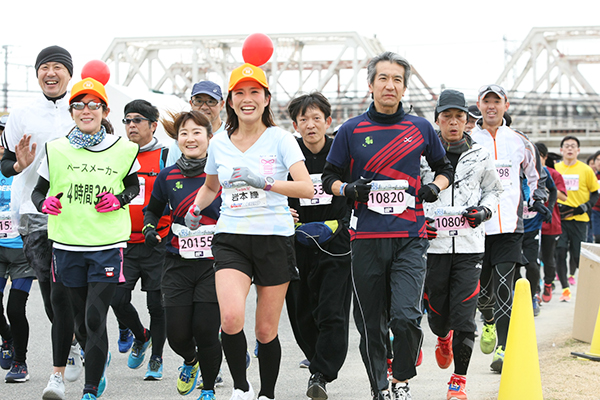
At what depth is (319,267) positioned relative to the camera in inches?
228

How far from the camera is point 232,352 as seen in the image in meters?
4.39

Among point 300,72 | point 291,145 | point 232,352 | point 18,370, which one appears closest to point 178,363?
point 18,370

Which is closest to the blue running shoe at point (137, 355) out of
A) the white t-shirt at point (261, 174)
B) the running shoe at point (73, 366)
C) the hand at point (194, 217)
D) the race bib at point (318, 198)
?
the running shoe at point (73, 366)

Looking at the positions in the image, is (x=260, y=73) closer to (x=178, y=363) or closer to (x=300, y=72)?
(x=178, y=363)

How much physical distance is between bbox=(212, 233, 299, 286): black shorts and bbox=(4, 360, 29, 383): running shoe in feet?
8.05

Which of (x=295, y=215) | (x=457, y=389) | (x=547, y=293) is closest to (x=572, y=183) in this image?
(x=547, y=293)

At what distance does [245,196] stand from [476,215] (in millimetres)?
1825

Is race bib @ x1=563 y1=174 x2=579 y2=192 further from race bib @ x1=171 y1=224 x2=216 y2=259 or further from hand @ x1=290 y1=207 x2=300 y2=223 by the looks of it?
race bib @ x1=171 y1=224 x2=216 y2=259

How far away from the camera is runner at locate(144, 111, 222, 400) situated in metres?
5.09

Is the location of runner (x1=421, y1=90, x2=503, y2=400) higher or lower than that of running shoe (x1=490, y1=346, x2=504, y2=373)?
higher

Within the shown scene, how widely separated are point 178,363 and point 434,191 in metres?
3.20

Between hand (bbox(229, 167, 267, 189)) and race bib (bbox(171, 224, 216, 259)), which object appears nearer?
hand (bbox(229, 167, 267, 189))

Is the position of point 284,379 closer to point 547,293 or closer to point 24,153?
point 24,153

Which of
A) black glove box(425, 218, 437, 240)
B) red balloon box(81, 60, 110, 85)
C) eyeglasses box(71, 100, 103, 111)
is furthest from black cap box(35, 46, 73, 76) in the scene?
black glove box(425, 218, 437, 240)
